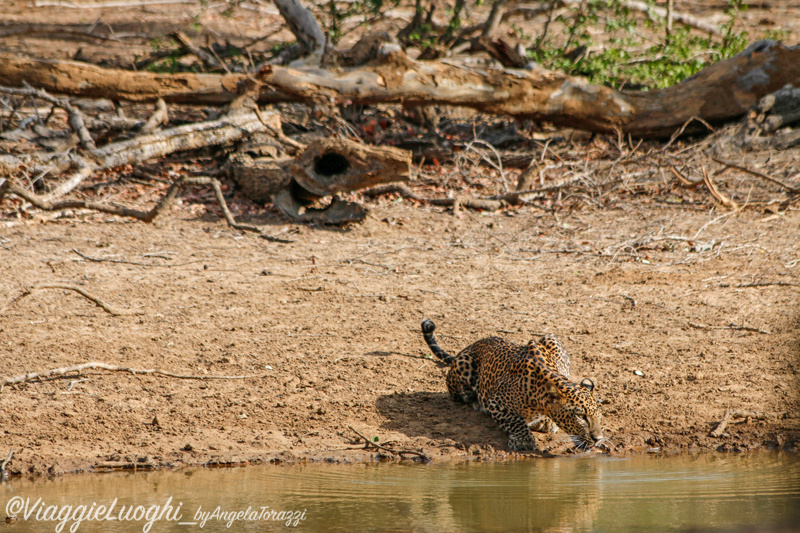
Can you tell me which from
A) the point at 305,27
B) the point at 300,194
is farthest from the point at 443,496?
the point at 305,27

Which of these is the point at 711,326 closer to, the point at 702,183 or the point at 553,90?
the point at 702,183

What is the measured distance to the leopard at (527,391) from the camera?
5.25 metres

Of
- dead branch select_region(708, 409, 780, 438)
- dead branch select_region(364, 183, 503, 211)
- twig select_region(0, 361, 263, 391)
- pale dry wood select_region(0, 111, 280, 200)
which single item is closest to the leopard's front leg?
dead branch select_region(708, 409, 780, 438)

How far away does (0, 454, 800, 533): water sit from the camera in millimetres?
4242

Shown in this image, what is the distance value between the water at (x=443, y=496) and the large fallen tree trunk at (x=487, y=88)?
6.35 metres

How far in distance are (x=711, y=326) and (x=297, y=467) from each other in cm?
368

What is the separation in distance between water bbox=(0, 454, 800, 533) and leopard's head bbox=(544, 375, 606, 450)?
0.15 metres

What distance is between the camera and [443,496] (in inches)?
183

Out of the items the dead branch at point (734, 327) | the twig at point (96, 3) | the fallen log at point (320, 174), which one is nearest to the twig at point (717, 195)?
the dead branch at point (734, 327)

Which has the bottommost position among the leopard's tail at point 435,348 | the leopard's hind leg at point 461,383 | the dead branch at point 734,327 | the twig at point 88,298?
the leopard's hind leg at point 461,383

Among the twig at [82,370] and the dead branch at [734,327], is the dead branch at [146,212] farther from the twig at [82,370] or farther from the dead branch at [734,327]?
the dead branch at [734,327]

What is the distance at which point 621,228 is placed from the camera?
30.8ft

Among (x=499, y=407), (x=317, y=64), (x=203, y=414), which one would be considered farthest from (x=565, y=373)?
(x=317, y=64)

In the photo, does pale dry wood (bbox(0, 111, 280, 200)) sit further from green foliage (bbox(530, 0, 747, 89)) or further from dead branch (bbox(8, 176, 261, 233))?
green foliage (bbox(530, 0, 747, 89))
